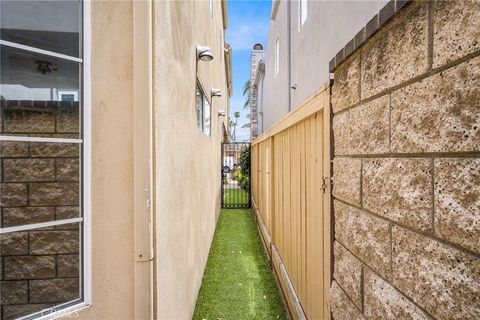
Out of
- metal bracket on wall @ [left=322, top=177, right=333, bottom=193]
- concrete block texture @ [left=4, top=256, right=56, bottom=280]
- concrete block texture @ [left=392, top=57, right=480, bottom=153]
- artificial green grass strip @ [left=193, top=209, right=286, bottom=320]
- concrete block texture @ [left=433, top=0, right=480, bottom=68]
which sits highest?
concrete block texture @ [left=433, top=0, right=480, bottom=68]

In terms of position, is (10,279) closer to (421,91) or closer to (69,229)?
(69,229)

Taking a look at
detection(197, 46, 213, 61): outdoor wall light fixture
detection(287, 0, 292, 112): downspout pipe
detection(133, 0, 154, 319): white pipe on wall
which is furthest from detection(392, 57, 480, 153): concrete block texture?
detection(287, 0, 292, 112): downspout pipe

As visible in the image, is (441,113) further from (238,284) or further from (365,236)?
(238,284)

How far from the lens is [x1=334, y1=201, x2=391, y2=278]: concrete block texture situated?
108 centimetres

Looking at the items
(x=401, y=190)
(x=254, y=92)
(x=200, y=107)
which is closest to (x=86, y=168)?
(x=401, y=190)

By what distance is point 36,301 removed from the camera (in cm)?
157

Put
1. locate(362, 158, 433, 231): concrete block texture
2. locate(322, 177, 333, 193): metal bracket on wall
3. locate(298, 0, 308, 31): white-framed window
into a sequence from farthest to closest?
locate(298, 0, 308, 31): white-framed window → locate(322, 177, 333, 193): metal bracket on wall → locate(362, 158, 433, 231): concrete block texture


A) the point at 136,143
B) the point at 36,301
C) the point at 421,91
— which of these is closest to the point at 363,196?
the point at 421,91

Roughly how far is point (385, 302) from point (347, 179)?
0.60 metres

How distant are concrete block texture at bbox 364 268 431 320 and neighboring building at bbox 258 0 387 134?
2206 mm

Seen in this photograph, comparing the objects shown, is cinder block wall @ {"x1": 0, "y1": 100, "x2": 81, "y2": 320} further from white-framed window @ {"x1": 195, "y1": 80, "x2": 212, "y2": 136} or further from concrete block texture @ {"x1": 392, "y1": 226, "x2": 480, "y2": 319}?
white-framed window @ {"x1": 195, "y1": 80, "x2": 212, "y2": 136}

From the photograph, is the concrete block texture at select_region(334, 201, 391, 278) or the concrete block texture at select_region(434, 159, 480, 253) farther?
the concrete block texture at select_region(334, 201, 391, 278)

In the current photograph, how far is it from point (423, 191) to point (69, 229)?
174 centimetres

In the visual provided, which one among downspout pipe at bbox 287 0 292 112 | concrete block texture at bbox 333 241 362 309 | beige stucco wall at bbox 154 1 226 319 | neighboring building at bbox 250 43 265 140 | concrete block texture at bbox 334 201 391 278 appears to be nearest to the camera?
concrete block texture at bbox 334 201 391 278
